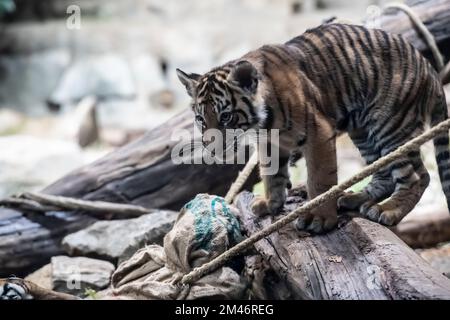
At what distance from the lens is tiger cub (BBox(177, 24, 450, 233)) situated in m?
2.01

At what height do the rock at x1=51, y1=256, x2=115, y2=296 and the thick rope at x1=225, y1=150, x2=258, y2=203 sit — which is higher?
the thick rope at x1=225, y1=150, x2=258, y2=203

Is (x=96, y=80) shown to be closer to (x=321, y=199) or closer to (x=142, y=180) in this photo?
(x=142, y=180)

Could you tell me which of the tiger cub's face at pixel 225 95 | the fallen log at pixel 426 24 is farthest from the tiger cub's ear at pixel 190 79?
the fallen log at pixel 426 24

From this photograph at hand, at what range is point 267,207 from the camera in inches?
94.0

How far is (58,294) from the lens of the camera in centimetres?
190

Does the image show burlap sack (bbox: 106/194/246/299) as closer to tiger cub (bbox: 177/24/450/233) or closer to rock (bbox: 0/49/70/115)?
tiger cub (bbox: 177/24/450/233)

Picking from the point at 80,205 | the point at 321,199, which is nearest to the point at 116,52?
the point at 80,205

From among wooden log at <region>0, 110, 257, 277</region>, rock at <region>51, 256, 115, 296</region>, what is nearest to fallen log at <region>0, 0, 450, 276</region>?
wooden log at <region>0, 110, 257, 277</region>

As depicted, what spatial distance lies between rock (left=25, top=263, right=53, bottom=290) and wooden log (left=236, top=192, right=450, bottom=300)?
0.78m

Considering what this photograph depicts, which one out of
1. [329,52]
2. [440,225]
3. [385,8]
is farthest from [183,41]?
[329,52]

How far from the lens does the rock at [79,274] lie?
232 cm

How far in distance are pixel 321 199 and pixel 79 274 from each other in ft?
3.66

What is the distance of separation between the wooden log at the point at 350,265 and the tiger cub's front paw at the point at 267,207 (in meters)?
0.11
